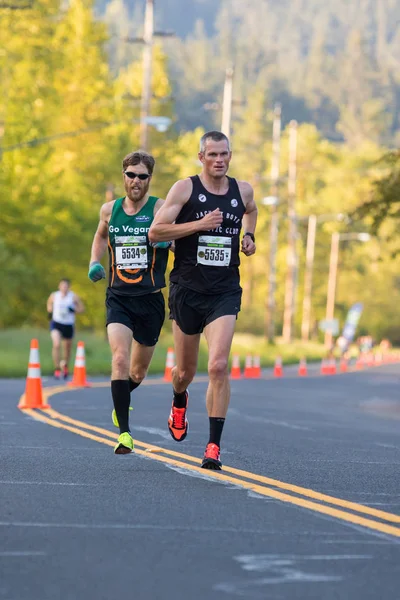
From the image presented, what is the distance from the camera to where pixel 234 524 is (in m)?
7.21

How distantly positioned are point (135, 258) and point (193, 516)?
3.78 m

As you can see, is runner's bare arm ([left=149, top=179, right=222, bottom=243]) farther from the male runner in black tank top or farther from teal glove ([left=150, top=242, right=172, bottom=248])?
teal glove ([left=150, top=242, right=172, bottom=248])

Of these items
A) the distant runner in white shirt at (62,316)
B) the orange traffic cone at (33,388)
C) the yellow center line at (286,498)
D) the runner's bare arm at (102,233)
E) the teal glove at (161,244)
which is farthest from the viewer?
the distant runner in white shirt at (62,316)

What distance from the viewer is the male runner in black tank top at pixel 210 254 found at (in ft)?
32.5

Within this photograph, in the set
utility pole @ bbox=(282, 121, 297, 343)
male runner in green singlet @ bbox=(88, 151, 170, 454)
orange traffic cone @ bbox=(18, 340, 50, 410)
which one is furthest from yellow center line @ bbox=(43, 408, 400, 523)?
utility pole @ bbox=(282, 121, 297, 343)

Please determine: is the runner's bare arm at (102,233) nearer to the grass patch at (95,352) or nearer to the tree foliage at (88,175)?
the grass patch at (95,352)

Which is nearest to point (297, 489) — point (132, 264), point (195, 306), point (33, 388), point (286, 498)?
point (286, 498)

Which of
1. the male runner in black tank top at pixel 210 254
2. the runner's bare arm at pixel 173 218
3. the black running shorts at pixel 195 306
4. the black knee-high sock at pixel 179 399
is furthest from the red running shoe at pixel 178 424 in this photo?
the runner's bare arm at pixel 173 218

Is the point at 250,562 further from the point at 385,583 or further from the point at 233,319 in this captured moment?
the point at 233,319

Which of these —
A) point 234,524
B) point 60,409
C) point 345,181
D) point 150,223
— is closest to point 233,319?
point 150,223

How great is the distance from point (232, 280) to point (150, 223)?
1120mm

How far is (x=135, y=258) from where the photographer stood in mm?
10930

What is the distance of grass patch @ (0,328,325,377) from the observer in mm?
32281

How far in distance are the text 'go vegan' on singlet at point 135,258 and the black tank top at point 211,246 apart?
2.64ft
